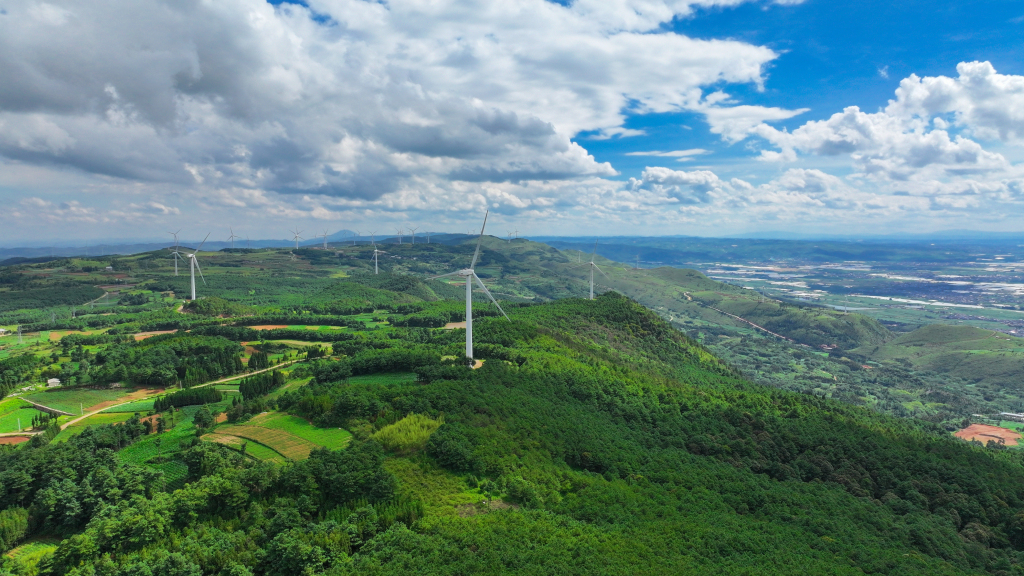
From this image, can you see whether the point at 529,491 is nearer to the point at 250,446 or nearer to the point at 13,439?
the point at 250,446

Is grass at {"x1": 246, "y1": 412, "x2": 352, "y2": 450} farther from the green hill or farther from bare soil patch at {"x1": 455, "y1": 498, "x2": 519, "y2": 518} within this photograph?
bare soil patch at {"x1": 455, "y1": 498, "x2": 519, "y2": 518}

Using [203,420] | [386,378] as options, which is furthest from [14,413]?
[386,378]

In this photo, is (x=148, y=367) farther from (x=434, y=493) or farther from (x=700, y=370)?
(x=700, y=370)

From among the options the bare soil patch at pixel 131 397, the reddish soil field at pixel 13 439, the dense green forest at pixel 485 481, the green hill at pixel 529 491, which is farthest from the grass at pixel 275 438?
the bare soil patch at pixel 131 397

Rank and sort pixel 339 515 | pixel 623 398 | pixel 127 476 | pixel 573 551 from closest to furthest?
1. pixel 573 551
2. pixel 339 515
3. pixel 127 476
4. pixel 623 398

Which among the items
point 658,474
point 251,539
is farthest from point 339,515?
point 658,474

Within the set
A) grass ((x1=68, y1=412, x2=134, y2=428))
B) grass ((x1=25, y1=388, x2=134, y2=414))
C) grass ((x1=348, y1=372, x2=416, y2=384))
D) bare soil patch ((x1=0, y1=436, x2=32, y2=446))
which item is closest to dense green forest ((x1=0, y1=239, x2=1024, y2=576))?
grass ((x1=68, y1=412, x2=134, y2=428))

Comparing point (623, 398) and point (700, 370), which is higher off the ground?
point (623, 398)
